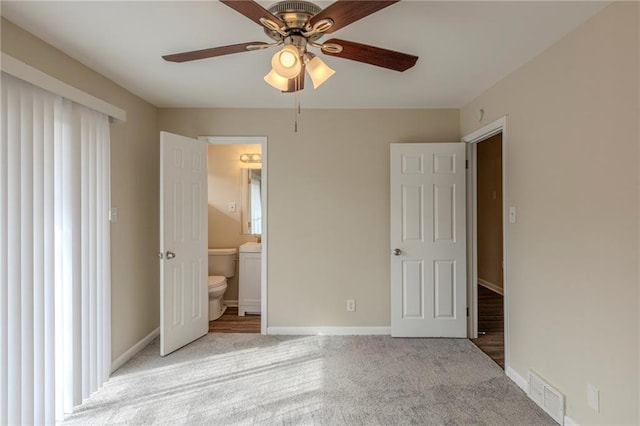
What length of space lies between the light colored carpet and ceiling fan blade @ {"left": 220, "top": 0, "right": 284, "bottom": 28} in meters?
2.16

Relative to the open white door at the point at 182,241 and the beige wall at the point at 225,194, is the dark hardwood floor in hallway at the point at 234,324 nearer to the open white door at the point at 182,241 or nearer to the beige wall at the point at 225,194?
the open white door at the point at 182,241

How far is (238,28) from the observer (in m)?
1.82

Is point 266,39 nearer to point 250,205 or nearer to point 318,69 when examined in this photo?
point 318,69

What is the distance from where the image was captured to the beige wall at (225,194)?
14.2ft

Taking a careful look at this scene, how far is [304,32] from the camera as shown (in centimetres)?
149

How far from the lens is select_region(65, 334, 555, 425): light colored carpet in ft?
6.56

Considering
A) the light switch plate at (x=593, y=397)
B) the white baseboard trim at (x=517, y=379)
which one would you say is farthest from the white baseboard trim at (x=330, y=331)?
the light switch plate at (x=593, y=397)

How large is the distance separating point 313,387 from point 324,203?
167cm

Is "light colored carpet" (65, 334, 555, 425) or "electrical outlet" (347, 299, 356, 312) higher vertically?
"electrical outlet" (347, 299, 356, 312)

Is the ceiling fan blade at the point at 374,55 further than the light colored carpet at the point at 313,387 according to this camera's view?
No

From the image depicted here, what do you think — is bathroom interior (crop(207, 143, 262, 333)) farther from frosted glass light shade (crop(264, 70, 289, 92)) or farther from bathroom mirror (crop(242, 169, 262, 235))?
frosted glass light shade (crop(264, 70, 289, 92))

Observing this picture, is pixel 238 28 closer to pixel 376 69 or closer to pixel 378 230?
pixel 376 69

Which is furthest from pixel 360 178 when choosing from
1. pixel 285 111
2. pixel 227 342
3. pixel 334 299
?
pixel 227 342

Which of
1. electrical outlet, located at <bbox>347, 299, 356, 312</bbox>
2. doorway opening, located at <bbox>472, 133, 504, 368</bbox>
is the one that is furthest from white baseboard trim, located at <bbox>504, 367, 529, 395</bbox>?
doorway opening, located at <bbox>472, 133, 504, 368</bbox>
